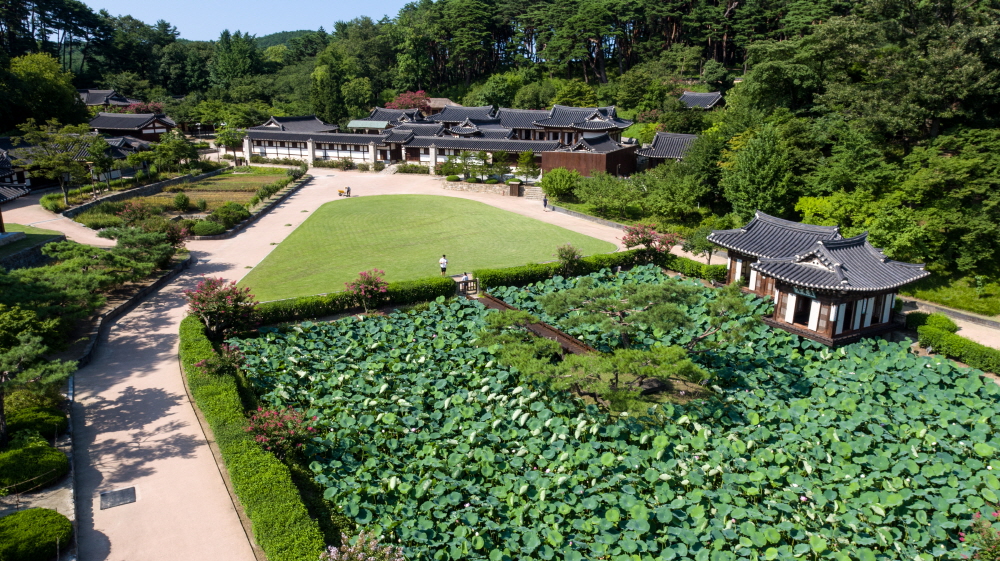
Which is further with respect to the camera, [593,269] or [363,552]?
[593,269]

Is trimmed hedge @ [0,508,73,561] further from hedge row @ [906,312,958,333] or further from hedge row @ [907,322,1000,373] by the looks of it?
hedge row @ [906,312,958,333]

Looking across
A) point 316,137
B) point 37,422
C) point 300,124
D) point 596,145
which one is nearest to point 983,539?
point 37,422

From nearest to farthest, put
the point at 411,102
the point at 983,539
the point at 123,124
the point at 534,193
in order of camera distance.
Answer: the point at 983,539 < the point at 534,193 < the point at 123,124 < the point at 411,102

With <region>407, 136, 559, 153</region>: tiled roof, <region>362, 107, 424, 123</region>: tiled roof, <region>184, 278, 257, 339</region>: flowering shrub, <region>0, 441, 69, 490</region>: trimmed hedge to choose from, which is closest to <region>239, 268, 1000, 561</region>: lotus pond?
<region>184, 278, 257, 339</region>: flowering shrub

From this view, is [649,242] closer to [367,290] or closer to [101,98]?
[367,290]

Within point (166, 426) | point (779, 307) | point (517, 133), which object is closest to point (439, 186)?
point (517, 133)

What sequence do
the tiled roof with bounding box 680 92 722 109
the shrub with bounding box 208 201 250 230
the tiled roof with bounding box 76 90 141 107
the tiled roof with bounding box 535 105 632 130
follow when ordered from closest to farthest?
the shrub with bounding box 208 201 250 230 → the tiled roof with bounding box 535 105 632 130 → the tiled roof with bounding box 680 92 722 109 → the tiled roof with bounding box 76 90 141 107

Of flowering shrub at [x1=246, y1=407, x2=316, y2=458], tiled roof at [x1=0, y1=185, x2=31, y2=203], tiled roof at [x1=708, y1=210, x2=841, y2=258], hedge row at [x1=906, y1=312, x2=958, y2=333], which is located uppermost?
tiled roof at [x1=0, y1=185, x2=31, y2=203]
